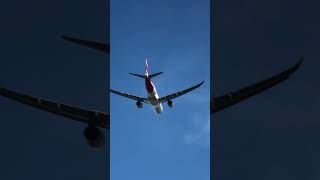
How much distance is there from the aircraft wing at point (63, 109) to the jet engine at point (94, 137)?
1875 mm

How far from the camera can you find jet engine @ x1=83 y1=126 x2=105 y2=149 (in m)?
24.7

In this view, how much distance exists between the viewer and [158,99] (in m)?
54.5

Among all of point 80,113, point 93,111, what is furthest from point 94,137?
point 80,113

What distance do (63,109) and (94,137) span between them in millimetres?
8352

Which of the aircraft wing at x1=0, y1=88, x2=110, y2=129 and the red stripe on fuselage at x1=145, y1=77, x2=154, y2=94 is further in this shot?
the red stripe on fuselage at x1=145, y1=77, x2=154, y2=94

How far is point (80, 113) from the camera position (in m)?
32.6
